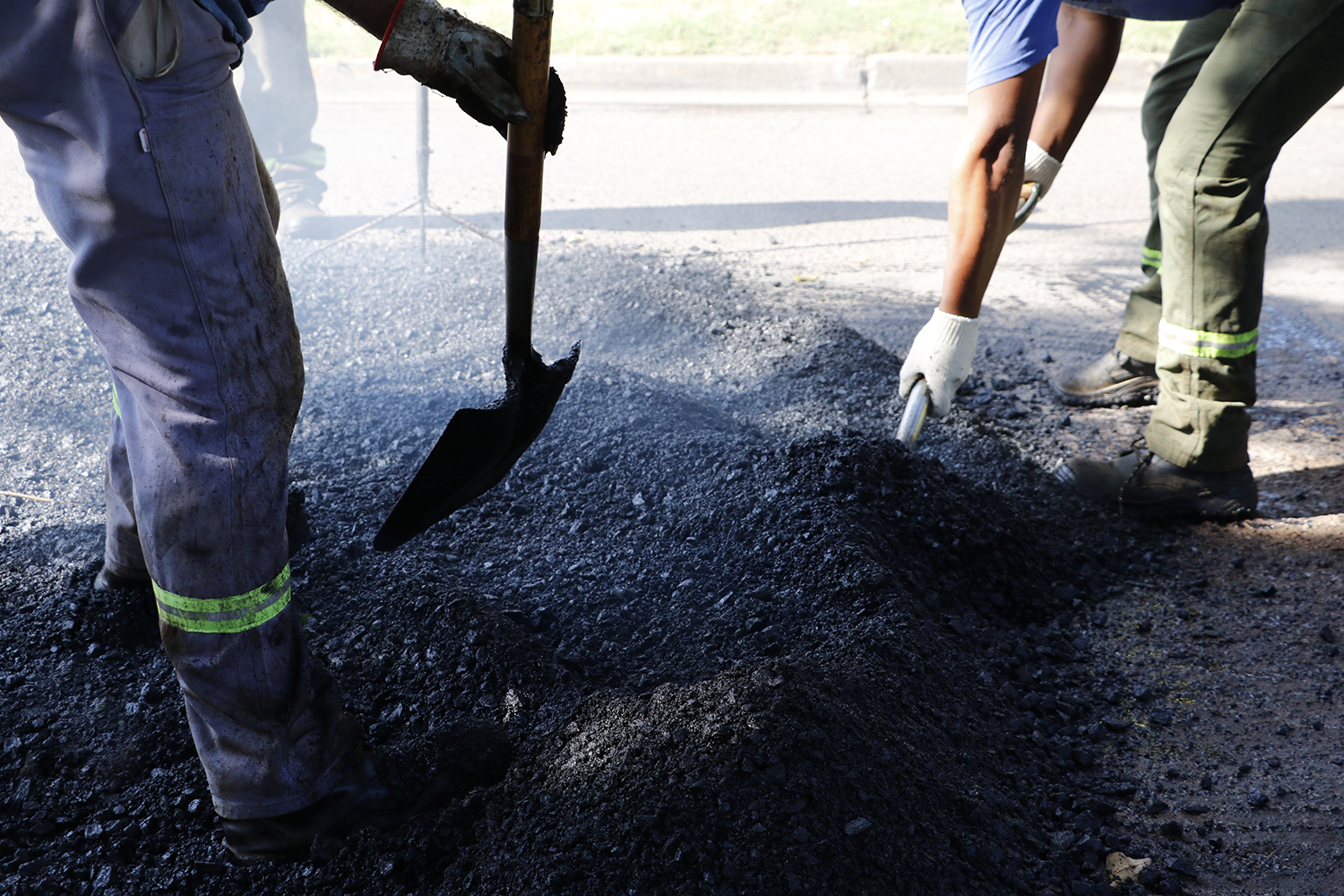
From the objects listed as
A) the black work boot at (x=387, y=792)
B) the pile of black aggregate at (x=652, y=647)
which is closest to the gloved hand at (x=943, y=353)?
the pile of black aggregate at (x=652, y=647)

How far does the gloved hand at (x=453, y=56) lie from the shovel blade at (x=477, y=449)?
511 mm

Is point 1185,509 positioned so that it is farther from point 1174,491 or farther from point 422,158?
point 422,158

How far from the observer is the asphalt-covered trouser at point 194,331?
1.24 meters

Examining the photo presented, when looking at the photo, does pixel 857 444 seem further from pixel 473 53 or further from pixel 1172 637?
pixel 473 53

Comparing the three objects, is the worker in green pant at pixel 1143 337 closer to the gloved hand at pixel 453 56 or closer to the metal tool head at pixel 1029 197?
the metal tool head at pixel 1029 197

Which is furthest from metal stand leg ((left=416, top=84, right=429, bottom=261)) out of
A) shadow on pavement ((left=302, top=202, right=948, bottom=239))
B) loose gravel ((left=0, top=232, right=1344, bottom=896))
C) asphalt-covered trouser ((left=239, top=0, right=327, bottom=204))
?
loose gravel ((left=0, top=232, right=1344, bottom=896))

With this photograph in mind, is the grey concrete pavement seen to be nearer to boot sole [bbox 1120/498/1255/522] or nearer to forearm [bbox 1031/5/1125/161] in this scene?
boot sole [bbox 1120/498/1255/522]

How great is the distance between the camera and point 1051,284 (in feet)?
14.8

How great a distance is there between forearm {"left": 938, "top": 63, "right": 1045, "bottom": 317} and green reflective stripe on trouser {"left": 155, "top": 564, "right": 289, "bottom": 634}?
1885mm

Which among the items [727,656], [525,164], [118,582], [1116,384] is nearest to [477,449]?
[525,164]

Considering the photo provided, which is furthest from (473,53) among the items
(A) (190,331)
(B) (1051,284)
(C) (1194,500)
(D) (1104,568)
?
(B) (1051,284)

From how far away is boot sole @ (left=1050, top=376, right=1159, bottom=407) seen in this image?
3.41m

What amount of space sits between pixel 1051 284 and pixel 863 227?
113cm

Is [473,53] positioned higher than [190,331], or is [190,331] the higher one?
[473,53]
